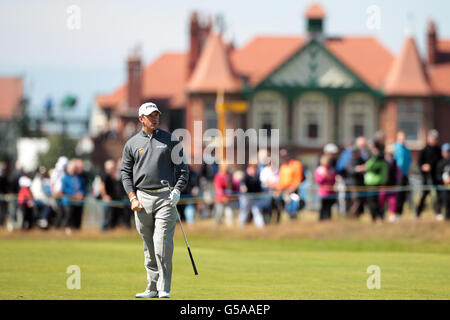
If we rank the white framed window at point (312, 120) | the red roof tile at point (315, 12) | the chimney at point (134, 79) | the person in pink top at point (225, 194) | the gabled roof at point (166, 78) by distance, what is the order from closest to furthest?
the person in pink top at point (225, 194) → the white framed window at point (312, 120) → the red roof tile at point (315, 12) → the chimney at point (134, 79) → the gabled roof at point (166, 78)

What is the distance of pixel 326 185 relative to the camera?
24609 millimetres

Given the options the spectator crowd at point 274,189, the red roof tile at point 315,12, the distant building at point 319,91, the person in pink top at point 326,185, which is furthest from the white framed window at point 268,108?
the person in pink top at point 326,185

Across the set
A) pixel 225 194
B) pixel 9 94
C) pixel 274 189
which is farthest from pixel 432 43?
pixel 9 94

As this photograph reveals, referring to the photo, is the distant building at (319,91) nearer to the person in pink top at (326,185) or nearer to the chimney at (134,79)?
the chimney at (134,79)

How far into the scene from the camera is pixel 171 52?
80500 millimetres

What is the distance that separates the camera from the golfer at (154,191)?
36.9ft

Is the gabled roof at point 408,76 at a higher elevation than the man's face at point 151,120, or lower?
higher

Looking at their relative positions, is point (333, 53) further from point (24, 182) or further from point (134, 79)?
point (24, 182)

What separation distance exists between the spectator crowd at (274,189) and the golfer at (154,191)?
38.5 feet

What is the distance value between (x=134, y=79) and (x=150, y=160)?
2449 inches

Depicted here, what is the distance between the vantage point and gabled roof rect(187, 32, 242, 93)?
67.5 m

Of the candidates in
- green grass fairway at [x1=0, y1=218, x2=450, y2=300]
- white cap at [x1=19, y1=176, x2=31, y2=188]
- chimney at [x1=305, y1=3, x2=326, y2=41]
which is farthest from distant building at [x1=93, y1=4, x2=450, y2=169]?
green grass fairway at [x1=0, y1=218, x2=450, y2=300]

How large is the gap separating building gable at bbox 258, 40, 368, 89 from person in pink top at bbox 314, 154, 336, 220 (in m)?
42.5
